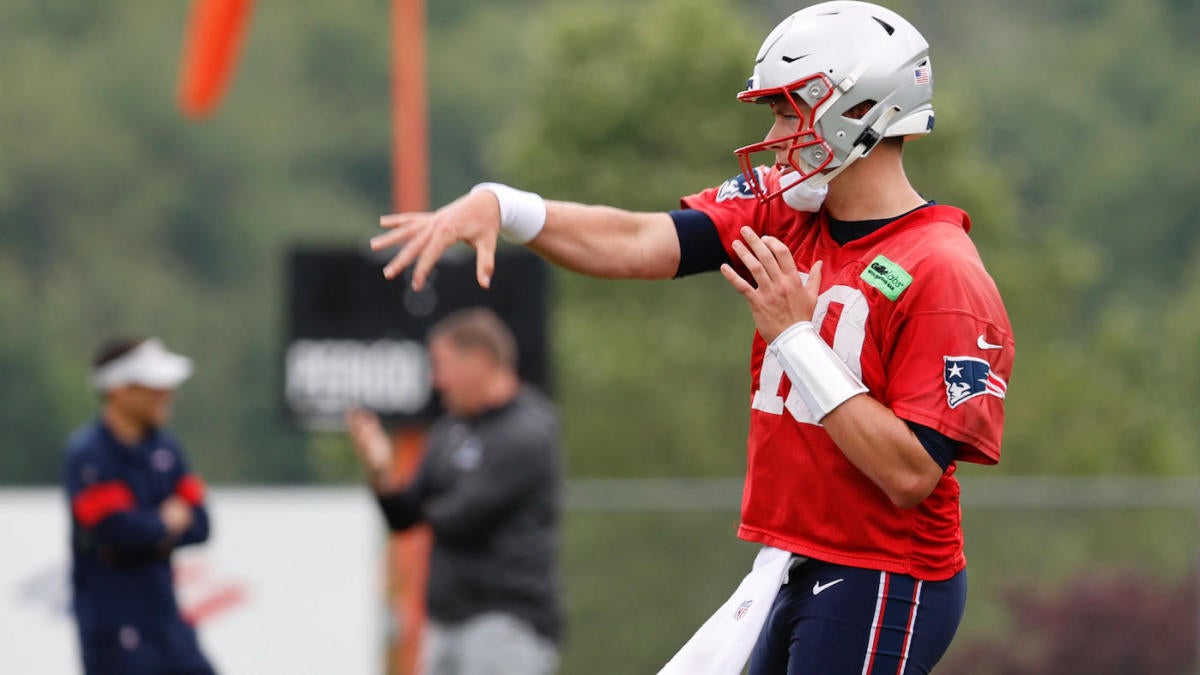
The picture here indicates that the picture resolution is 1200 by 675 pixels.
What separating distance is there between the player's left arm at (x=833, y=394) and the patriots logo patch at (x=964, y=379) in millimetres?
114

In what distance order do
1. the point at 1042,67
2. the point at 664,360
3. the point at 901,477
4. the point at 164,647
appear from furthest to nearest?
the point at 1042,67 → the point at 664,360 → the point at 164,647 → the point at 901,477

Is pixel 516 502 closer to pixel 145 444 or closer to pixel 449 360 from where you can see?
pixel 449 360

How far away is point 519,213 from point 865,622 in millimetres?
1120

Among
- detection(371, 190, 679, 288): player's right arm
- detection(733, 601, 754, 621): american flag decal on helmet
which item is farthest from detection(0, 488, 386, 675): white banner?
detection(733, 601, 754, 621): american flag decal on helmet

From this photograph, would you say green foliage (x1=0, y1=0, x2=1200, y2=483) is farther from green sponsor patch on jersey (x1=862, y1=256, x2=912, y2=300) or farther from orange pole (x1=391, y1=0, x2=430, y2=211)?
green sponsor patch on jersey (x1=862, y1=256, x2=912, y2=300)

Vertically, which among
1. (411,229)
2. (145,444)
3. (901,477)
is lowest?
(145,444)

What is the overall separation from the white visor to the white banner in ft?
7.80

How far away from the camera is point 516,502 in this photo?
7539 mm

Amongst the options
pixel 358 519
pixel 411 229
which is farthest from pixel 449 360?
pixel 411 229

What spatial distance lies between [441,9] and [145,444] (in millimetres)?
48474

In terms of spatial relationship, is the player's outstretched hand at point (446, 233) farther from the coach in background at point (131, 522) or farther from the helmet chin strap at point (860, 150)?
the coach in background at point (131, 522)

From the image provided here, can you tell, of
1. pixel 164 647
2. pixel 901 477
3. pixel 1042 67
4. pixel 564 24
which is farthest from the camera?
pixel 1042 67

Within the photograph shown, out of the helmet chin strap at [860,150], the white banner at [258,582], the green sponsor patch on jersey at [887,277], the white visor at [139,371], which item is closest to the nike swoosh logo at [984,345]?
the green sponsor patch on jersey at [887,277]

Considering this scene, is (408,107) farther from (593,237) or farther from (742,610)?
(742,610)
